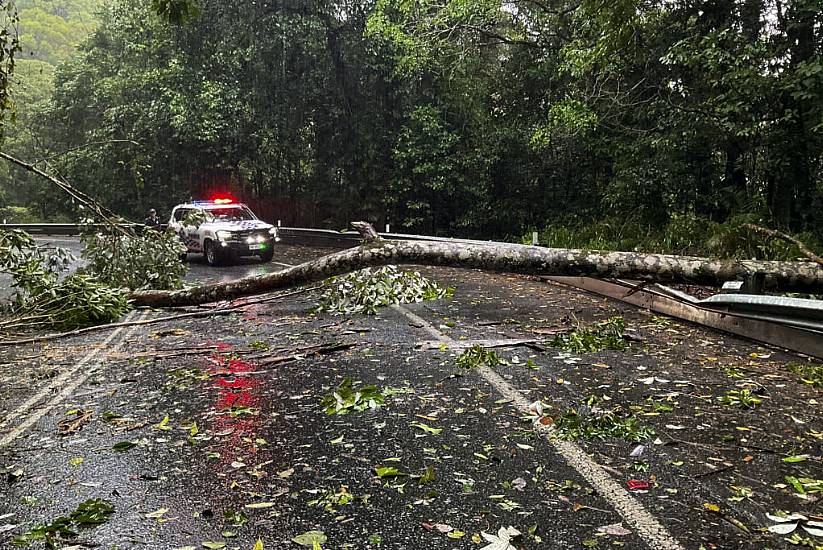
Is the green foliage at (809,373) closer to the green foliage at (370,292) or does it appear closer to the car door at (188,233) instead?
the green foliage at (370,292)

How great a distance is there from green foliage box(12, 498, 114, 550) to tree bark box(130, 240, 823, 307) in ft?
12.3

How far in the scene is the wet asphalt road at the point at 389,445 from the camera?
3.47 metres

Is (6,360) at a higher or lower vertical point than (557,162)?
lower

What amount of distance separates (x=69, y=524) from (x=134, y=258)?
7.97 m

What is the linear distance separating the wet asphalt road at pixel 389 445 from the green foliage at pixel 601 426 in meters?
0.11

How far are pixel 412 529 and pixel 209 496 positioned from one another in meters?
1.28

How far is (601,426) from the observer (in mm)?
4977

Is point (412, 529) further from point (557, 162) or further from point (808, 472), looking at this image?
point (557, 162)

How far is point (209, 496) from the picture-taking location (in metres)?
3.87

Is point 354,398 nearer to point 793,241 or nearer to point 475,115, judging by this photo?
point 793,241

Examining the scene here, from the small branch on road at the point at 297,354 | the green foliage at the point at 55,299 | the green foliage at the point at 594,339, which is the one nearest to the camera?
the small branch on road at the point at 297,354

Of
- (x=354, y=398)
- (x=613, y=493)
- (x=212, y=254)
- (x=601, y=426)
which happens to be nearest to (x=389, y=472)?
(x=613, y=493)

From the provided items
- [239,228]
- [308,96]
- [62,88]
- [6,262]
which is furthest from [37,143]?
[6,262]

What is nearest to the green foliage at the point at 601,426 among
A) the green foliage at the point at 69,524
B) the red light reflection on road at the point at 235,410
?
the red light reflection on road at the point at 235,410
